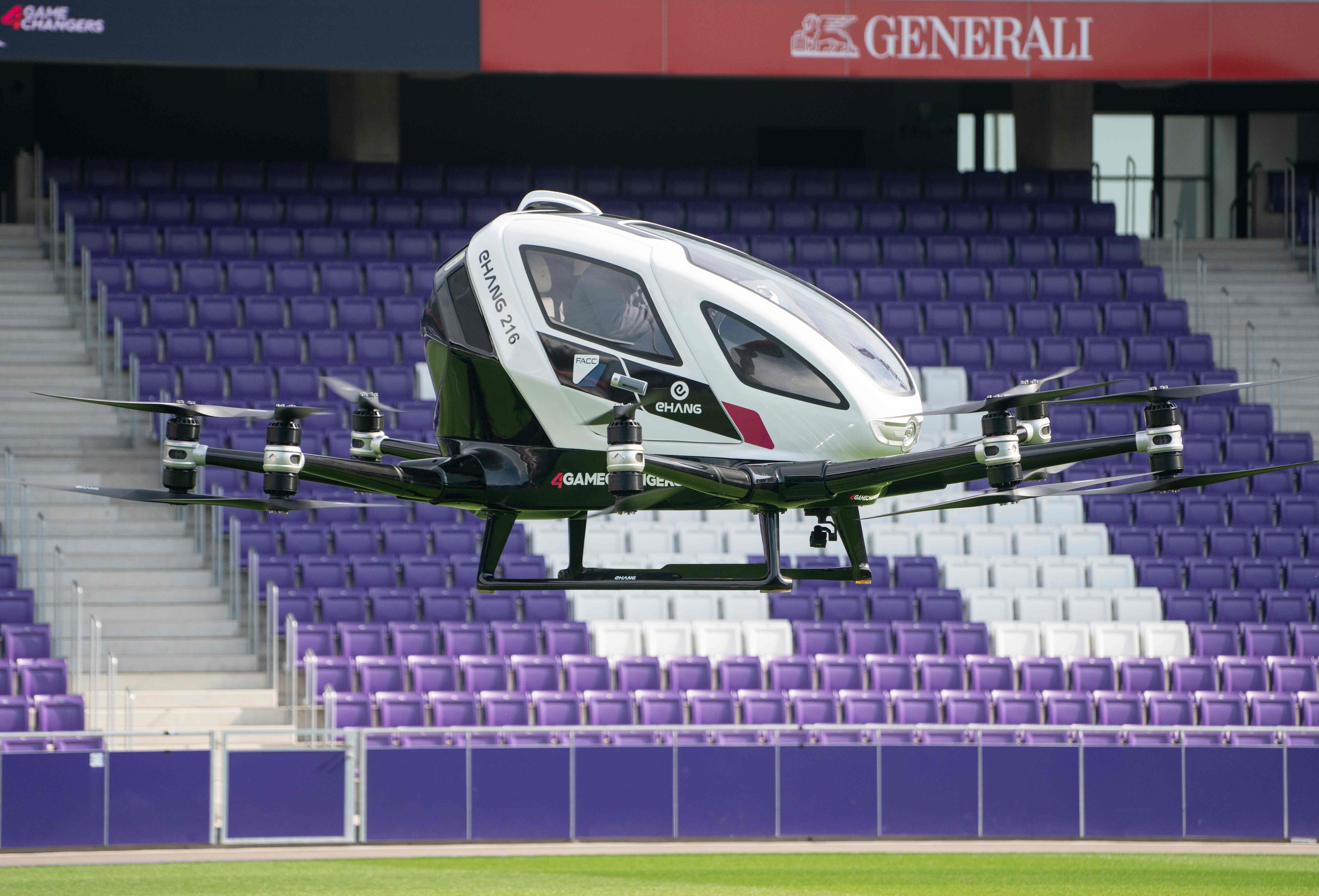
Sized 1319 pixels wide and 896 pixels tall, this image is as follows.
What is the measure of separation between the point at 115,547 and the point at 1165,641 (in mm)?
14406

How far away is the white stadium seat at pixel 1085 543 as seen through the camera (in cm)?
2353

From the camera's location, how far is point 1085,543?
928 inches

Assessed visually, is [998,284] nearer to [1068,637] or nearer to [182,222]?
[1068,637]

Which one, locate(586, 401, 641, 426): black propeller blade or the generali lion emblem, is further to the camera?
the generali lion emblem

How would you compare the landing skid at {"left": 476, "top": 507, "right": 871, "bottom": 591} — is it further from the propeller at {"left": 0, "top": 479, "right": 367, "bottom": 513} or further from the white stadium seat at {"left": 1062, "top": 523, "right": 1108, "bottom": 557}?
the white stadium seat at {"left": 1062, "top": 523, "right": 1108, "bottom": 557}

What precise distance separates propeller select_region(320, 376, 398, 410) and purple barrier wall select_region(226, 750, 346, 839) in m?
10.4

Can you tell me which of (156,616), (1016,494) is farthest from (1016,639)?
(1016,494)

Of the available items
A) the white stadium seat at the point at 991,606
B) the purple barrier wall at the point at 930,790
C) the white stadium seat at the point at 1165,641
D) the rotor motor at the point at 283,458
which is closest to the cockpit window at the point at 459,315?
the rotor motor at the point at 283,458

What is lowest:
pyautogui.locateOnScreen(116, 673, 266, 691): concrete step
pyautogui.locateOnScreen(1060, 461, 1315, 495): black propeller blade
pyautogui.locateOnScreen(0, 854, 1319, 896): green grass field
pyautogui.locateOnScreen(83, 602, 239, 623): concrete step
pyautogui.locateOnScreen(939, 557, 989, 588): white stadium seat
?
pyautogui.locateOnScreen(0, 854, 1319, 896): green grass field

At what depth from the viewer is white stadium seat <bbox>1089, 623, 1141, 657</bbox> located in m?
21.8

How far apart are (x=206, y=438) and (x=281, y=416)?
17486 mm

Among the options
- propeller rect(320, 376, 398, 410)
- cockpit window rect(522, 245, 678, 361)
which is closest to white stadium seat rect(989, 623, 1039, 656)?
propeller rect(320, 376, 398, 410)

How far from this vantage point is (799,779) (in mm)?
19125

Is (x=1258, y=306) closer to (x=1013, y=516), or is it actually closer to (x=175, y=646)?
(x=1013, y=516)
